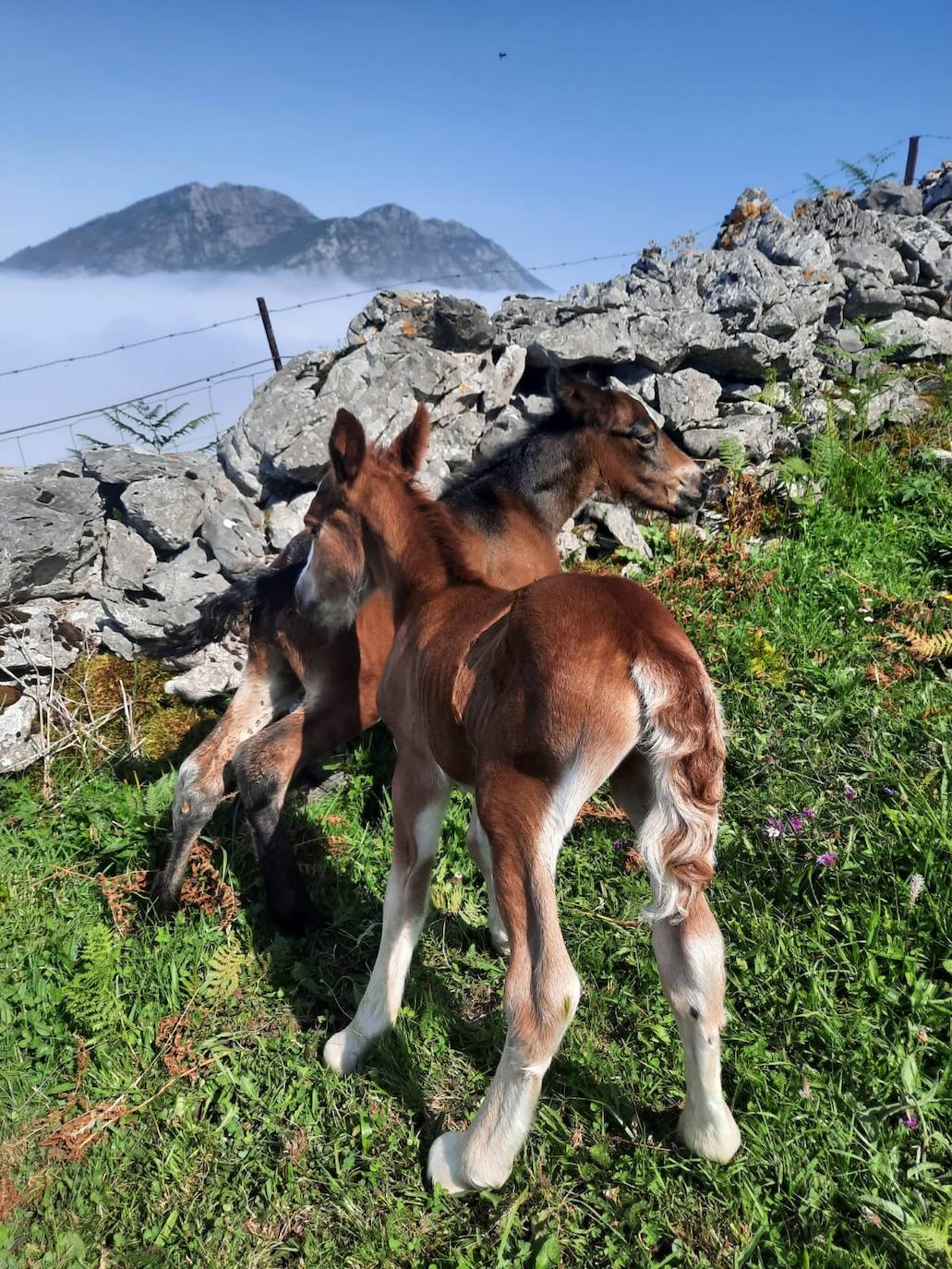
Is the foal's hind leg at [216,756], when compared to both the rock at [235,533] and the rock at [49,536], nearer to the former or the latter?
the rock at [235,533]

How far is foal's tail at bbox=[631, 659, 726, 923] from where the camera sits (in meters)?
2.30

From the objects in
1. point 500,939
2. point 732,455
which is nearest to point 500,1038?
point 500,939

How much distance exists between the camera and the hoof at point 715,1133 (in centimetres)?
245

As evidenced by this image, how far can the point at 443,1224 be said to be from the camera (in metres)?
2.54

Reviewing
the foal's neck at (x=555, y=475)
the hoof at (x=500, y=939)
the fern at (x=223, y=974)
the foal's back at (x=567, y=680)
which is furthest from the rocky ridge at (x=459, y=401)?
the foal's back at (x=567, y=680)

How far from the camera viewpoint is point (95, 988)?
3.45 m

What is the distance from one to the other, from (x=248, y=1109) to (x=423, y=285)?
6595 millimetres

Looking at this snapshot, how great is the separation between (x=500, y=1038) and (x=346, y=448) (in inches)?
104

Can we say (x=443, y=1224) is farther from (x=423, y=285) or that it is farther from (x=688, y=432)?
(x=423, y=285)

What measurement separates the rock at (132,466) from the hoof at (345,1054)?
4111mm

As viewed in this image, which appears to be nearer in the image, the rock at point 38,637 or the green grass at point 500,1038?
the green grass at point 500,1038

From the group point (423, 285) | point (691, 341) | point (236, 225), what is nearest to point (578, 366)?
point (691, 341)

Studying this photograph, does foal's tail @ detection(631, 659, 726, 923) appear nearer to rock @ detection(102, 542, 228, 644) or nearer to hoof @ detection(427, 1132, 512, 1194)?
hoof @ detection(427, 1132, 512, 1194)

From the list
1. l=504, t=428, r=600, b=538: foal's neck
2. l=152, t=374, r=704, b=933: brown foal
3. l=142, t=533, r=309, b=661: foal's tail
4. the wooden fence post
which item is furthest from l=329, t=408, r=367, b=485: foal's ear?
the wooden fence post
